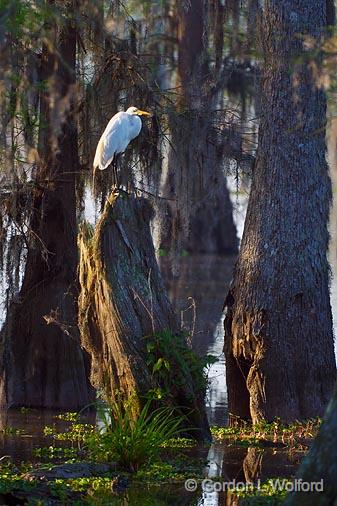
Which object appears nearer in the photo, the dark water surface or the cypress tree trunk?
the dark water surface

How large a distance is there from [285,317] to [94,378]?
6.17 feet

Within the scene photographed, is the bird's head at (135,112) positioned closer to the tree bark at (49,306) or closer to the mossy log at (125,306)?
the tree bark at (49,306)

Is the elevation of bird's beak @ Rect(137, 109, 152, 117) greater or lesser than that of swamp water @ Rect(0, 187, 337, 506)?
greater

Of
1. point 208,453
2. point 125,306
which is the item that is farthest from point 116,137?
point 208,453

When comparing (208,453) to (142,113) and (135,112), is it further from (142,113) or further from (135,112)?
(142,113)

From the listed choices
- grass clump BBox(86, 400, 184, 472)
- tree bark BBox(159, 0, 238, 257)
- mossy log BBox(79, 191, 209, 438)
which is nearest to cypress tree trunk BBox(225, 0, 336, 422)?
mossy log BBox(79, 191, 209, 438)

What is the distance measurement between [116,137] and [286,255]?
1.87 metres

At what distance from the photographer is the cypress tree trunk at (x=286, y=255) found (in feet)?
32.8

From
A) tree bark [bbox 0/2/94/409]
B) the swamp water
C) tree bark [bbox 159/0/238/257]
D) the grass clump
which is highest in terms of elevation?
tree bark [bbox 159/0/238/257]

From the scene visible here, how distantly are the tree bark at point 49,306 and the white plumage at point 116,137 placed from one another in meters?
0.96

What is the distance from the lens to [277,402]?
997cm

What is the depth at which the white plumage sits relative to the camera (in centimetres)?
1023

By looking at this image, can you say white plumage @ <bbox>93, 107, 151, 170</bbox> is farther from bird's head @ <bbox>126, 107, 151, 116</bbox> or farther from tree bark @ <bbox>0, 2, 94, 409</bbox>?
tree bark @ <bbox>0, 2, 94, 409</bbox>

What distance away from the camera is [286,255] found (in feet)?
33.0
